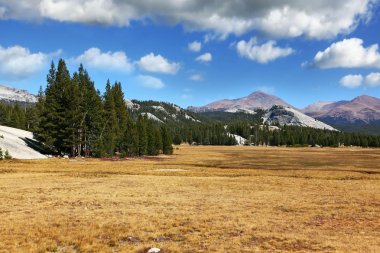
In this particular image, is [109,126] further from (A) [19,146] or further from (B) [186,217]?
(B) [186,217]

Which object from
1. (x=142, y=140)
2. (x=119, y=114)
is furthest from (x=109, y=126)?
(x=142, y=140)

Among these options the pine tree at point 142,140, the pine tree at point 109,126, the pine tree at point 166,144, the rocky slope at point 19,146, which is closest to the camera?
the rocky slope at point 19,146

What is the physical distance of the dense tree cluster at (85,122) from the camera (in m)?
89.3

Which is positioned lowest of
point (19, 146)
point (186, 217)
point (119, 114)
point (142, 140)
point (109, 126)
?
point (186, 217)

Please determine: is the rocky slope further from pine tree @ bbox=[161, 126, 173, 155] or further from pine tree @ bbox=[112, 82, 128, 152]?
pine tree @ bbox=[161, 126, 173, 155]

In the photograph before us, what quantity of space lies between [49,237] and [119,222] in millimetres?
4711

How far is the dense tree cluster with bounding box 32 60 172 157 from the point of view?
293 feet

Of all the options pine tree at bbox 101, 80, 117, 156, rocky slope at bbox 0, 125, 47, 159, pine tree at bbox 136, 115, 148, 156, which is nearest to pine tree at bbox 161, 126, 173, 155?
pine tree at bbox 136, 115, 148, 156

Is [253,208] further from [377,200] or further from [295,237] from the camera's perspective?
[377,200]

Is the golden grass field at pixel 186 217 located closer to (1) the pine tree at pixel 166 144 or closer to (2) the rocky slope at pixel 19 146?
(2) the rocky slope at pixel 19 146

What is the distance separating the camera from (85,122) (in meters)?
96.1

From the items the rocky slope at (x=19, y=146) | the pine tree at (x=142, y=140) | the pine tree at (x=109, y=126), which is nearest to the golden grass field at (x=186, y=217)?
the rocky slope at (x=19, y=146)

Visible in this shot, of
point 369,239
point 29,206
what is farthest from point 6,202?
point 369,239

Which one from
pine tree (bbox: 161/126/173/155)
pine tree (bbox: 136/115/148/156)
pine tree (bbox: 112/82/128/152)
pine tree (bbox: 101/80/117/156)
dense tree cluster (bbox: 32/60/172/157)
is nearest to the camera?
dense tree cluster (bbox: 32/60/172/157)
